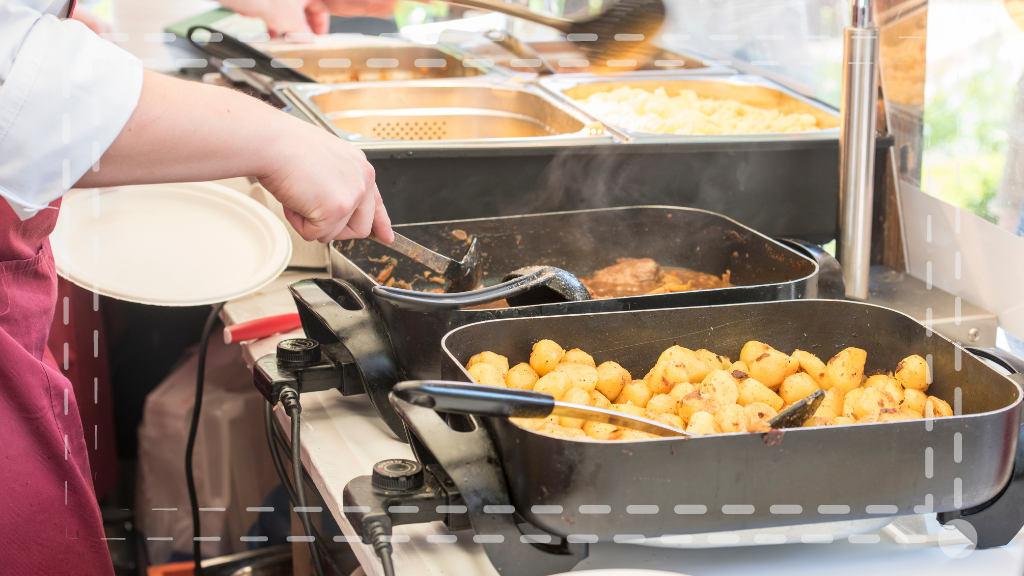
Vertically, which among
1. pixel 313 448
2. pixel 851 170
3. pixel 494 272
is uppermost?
pixel 851 170

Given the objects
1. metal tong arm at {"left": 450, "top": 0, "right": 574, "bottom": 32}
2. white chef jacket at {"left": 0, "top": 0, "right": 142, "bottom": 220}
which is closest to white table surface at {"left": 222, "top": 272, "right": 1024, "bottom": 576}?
white chef jacket at {"left": 0, "top": 0, "right": 142, "bottom": 220}

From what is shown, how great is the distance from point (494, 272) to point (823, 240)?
0.66 metres

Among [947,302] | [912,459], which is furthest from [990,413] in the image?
[947,302]

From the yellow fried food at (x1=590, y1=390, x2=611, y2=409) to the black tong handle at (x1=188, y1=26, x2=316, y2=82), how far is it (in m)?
1.47

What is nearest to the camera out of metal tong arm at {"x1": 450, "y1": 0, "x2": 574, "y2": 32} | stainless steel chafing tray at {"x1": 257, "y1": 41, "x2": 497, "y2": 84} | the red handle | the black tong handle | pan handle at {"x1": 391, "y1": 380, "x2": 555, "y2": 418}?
pan handle at {"x1": 391, "y1": 380, "x2": 555, "y2": 418}

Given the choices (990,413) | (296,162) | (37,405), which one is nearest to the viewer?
(990,413)

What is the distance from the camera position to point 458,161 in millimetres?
1404

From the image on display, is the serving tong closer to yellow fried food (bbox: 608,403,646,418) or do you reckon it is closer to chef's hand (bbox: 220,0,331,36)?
yellow fried food (bbox: 608,403,646,418)

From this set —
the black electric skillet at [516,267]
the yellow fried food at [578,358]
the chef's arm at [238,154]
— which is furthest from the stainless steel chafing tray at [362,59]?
the yellow fried food at [578,358]

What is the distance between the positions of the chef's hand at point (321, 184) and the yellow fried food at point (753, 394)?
44cm

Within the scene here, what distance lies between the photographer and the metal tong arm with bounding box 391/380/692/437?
62cm

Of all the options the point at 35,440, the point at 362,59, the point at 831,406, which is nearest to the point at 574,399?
the point at 831,406

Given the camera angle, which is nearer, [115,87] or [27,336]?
[115,87]

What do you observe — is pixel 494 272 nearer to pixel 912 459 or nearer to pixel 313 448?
pixel 313 448
